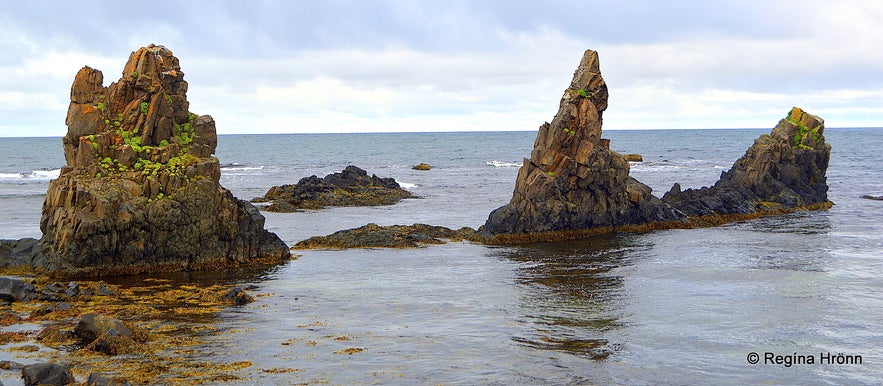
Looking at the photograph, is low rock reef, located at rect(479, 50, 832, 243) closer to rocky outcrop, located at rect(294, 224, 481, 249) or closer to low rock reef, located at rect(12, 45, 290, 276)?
rocky outcrop, located at rect(294, 224, 481, 249)

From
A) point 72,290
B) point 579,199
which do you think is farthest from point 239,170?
point 72,290

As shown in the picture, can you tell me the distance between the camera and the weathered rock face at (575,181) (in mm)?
45594

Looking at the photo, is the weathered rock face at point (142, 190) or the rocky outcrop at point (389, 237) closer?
the weathered rock face at point (142, 190)

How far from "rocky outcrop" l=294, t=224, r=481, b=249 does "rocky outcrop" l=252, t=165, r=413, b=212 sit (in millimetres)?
16175

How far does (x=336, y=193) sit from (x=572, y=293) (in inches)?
1483

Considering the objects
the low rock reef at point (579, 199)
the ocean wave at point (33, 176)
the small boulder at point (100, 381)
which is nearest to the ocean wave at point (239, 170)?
the ocean wave at point (33, 176)

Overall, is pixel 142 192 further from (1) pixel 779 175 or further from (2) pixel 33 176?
(2) pixel 33 176

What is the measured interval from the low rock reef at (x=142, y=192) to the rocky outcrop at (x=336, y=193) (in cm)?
2208

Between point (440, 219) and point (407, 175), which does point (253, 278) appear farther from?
point (407, 175)

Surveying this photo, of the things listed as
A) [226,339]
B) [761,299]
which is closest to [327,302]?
[226,339]

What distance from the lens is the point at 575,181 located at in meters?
46.3

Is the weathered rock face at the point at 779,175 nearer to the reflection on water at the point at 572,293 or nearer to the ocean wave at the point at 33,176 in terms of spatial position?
the reflection on water at the point at 572,293

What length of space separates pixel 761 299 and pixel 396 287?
13.6 m

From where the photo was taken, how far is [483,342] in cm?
2484
